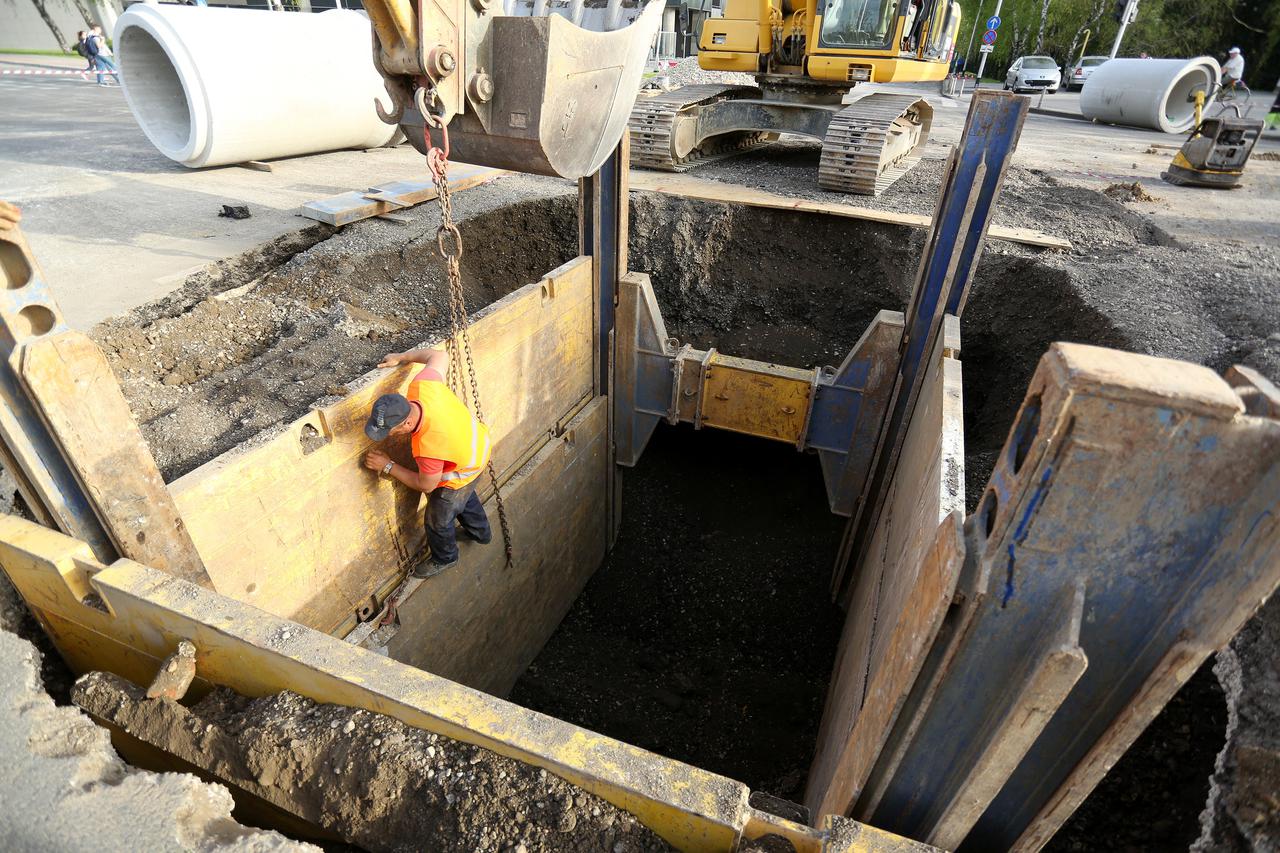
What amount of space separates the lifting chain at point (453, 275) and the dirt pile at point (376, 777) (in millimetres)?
2026

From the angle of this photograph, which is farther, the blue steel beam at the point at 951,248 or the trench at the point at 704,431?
the trench at the point at 704,431

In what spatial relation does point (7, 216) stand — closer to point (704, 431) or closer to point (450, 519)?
point (450, 519)

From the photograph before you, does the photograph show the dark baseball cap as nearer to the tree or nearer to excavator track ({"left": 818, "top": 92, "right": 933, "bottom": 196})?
excavator track ({"left": 818, "top": 92, "right": 933, "bottom": 196})

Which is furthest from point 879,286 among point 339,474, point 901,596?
point 339,474

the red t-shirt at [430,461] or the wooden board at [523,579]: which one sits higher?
the red t-shirt at [430,461]

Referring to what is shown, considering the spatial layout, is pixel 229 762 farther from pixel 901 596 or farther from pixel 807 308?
pixel 807 308

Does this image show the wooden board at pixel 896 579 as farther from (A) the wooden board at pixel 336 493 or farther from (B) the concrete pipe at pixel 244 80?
(B) the concrete pipe at pixel 244 80

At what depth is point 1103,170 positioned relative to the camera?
36.7 ft

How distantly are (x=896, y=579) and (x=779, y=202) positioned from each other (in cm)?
557

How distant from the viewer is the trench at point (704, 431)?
16.7ft

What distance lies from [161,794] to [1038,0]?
49468 millimetres

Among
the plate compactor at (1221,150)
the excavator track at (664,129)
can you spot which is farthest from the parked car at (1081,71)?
the excavator track at (664,129)

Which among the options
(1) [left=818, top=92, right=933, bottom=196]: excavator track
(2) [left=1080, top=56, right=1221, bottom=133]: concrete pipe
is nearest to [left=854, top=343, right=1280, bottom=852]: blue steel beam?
(1) [left=818, top=92, right=933, bottom=196]: excavator track

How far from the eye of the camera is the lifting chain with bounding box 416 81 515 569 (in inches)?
103
